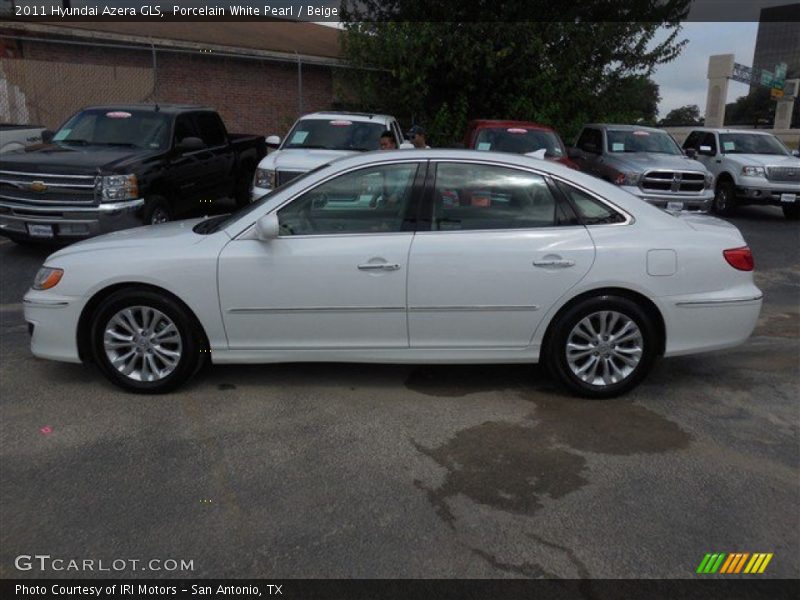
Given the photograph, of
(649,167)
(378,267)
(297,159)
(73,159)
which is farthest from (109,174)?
(649,167)

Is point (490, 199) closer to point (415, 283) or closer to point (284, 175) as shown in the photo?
point (415, 283)

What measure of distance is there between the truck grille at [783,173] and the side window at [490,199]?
10631 mm

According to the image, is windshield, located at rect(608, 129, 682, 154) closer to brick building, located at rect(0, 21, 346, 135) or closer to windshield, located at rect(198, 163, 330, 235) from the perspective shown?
brick building, located at rect(0, 21, 346, 135)

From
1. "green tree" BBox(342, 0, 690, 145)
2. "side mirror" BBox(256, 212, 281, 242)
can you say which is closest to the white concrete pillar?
"green tree" BBox(342, 0, 690, 145)

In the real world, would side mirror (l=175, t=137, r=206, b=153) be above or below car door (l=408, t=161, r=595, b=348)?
above

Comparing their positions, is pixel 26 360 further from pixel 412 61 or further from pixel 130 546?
pixel 412 61

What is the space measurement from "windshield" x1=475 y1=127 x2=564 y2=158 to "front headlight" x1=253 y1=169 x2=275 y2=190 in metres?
3.44

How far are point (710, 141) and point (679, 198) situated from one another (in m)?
4.12

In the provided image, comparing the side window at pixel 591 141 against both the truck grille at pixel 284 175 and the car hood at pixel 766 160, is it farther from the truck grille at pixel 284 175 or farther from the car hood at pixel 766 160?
the truck grille at pixel 284 175

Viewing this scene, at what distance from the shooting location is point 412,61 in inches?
605

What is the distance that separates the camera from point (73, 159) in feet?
26.9

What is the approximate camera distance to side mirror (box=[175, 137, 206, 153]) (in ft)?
30.5

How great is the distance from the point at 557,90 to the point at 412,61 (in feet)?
11.6

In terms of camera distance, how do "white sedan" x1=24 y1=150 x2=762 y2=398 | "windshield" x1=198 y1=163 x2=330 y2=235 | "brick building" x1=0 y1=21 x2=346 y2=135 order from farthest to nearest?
"brick building" x1=0 y1=21 x2=346 y2=135 < "windshield" x1=198 y1=163 x2=330 y2=235 < "white sedan" x1=24 y1=150 x2=762 y2=398
